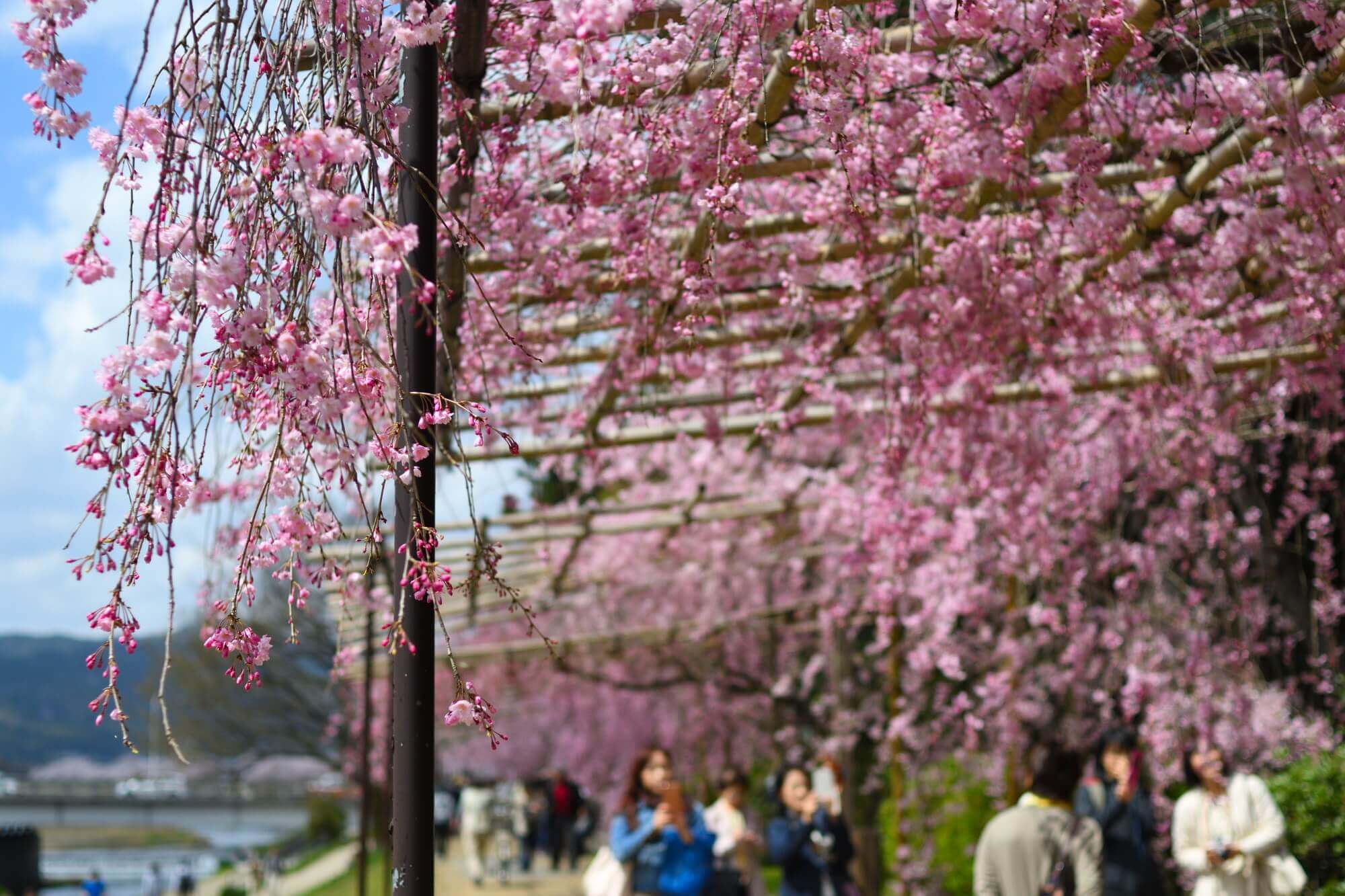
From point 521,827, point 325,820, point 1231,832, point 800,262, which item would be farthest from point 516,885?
point 325,820

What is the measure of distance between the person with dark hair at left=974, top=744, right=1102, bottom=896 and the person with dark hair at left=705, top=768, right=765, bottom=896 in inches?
76.5

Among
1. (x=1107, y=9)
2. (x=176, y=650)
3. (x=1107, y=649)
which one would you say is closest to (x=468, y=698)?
(x=1107, y=9)

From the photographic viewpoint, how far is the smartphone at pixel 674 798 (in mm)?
6004

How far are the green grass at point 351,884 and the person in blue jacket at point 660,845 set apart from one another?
10932mm

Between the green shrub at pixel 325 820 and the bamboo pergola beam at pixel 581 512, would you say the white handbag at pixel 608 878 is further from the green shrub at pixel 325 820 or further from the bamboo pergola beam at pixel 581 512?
the green shrub at pixel 325 820

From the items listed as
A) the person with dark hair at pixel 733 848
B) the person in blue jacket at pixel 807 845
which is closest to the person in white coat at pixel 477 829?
the person with dark hair at pixel 733 848

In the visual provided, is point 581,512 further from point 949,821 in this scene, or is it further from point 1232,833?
point 949,821

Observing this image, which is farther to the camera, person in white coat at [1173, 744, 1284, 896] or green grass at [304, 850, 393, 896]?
green grass at [304, 850, 393, 896]

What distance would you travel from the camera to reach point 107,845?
5888 cm

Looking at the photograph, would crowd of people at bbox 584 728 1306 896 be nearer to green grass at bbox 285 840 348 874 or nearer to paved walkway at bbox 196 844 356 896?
A: paved walkway at bbox 196 844 356 896

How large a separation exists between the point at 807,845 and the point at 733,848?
0.39 m

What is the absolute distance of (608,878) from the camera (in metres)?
6.20

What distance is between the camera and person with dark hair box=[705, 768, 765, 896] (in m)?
6.61

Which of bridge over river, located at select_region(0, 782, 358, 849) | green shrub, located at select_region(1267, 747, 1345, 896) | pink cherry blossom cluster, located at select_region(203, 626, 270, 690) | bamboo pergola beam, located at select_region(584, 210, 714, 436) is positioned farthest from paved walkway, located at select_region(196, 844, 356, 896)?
bridge over river, located at select_region(0, 782, 358, 849)
